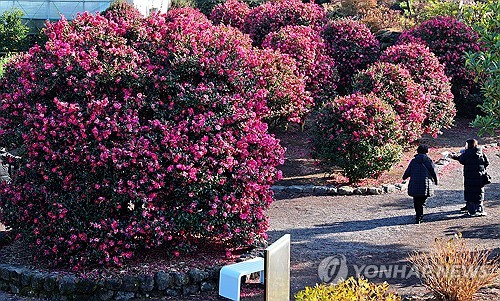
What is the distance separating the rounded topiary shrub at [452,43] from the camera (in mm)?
18125

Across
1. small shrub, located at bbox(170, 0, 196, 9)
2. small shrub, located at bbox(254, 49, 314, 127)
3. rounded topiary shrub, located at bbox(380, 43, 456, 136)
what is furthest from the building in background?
small shrub, located at bbox(254, 49, 314, 127)

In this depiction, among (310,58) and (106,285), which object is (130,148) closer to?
(106,285)

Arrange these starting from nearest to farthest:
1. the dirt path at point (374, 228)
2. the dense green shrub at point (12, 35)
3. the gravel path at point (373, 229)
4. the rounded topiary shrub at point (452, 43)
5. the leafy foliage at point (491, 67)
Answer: the leafy foliage at point (491, 67) < the gravel path at point (373, 229) < the dirt path at point (374, 228) < the rounded topiary shrub at point (452, 43) < the dense green shrub at point (12, 35)

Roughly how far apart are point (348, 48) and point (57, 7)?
1483cm

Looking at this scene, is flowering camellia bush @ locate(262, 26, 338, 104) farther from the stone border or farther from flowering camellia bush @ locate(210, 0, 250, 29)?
the stone border

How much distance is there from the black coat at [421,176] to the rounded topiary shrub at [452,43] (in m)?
7.63

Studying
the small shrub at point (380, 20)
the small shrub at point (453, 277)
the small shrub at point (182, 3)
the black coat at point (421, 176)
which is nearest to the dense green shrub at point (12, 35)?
the small shrub at point (182, 3)

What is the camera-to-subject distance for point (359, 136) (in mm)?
12719

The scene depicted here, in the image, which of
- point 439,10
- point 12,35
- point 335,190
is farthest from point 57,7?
point 335,190

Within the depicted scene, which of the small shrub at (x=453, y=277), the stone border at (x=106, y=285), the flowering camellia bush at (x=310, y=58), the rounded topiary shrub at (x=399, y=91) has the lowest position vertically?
the stone border at (x=106, y=285)

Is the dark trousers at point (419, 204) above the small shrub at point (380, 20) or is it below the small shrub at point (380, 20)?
below

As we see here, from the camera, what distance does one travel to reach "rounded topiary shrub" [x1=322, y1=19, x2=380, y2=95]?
58.3 ft

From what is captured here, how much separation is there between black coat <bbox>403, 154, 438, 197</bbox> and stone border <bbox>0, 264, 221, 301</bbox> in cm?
389

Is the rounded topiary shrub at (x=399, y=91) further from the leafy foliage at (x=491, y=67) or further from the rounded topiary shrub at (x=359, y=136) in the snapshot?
the leafy foliage at (x=491, y=67)
